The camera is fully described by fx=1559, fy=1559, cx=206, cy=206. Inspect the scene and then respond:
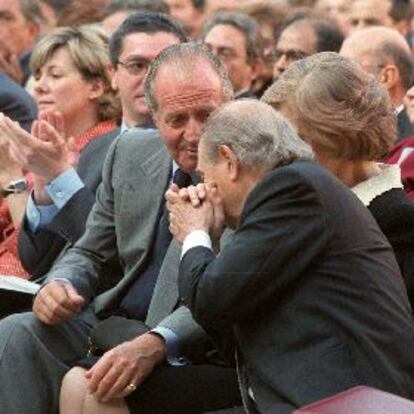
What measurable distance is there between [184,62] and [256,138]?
0.96 metres

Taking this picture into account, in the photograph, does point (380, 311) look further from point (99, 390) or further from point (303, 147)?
point (99, 390)

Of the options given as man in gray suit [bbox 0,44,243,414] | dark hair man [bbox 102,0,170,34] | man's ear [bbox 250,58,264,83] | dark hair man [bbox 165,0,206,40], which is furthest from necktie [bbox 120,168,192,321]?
dark hair man [bbox 165,0,206,40]

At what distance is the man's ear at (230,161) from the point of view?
4.47 metres

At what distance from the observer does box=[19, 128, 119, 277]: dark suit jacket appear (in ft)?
19.5

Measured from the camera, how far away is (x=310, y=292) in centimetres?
425

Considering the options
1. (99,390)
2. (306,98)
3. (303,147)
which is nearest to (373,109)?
(306,98)

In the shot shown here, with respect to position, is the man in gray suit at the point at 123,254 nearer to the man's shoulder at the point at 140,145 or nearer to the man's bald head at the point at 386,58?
the man's shoulder at the point at 140,145

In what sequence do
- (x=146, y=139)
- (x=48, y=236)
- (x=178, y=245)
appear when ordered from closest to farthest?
(x=178, y=245), (x=146, y=139), (x=48, y=236)

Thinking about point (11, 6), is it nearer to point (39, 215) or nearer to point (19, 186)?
point (19, 186)

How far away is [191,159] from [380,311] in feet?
4.07

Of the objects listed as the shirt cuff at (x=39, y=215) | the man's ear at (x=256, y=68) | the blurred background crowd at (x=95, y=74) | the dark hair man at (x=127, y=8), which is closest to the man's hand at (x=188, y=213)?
the blurred background crowd at (x=95, y=74)

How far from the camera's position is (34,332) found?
540 cm

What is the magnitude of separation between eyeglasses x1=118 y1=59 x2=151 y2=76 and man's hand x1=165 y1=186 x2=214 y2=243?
233 centimetres

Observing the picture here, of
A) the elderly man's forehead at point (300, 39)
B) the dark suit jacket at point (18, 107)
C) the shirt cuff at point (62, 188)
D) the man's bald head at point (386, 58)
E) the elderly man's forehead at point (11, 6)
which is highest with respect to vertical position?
the shirt cuff at point (62, 188)
